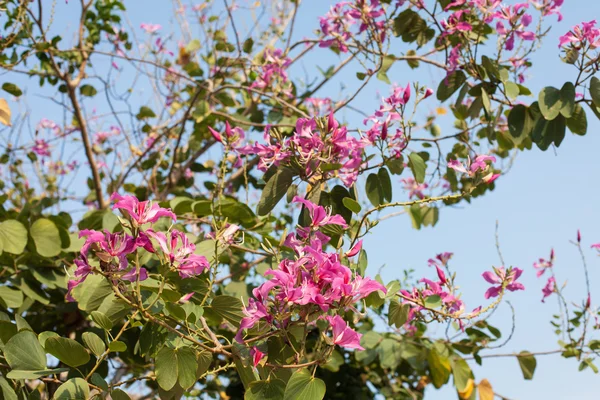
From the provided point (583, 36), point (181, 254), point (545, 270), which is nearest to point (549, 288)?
point (545, 270)

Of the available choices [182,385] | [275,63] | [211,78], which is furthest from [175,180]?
[182,385]

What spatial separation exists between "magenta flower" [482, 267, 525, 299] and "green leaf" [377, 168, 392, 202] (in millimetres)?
325

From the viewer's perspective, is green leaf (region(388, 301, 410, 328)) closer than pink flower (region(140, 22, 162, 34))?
Yes

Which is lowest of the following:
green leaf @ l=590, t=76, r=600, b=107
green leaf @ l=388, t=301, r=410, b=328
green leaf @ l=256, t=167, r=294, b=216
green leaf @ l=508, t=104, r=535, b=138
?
green leaf @ l=388, t=301, r=410, b=328

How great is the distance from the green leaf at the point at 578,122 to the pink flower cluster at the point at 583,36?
7.1 inches

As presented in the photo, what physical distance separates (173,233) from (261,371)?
1.01 feet

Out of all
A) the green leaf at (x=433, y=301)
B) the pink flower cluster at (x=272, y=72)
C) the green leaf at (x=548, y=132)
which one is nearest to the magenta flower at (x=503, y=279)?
the green leaf at (x=433, y=301)

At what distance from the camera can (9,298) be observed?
2021mm

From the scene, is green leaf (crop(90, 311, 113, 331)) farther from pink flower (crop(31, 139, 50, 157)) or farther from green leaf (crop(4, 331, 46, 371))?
pink flower (crop(31, 139, 50, 157))

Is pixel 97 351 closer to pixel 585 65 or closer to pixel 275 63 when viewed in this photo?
pixel 585 65

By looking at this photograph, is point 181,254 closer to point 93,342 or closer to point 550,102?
point 93,342

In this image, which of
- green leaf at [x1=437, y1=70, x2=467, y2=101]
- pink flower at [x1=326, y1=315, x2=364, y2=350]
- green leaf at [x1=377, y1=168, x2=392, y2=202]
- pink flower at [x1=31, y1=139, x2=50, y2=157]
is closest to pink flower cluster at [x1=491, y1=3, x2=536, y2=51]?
green leaf at [x1=437, y1=70, x2=467, y2=101]

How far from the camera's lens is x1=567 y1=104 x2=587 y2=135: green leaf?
1913 millimetres

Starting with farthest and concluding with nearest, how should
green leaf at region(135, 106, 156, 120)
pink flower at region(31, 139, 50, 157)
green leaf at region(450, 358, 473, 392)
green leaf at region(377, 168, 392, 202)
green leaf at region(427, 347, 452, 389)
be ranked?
pink flower at region(31, 139, 50, 157), green leaf at region(135, 106, 156, 120), green leaf at region(427, 347, 452, 389), green leaf at region(450, 358, 473, 392), green leaf at region(377, 168, 392, 202)
